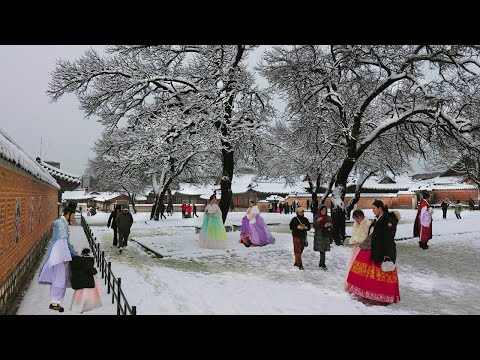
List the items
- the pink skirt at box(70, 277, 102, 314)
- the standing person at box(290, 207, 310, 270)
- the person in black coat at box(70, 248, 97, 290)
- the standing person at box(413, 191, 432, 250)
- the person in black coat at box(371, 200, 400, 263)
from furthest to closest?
the standing person at box(413, 191, 432, 250), the standing person at box(290, 207, 310, 270), the person in black coat at box(371, 200, 400, 263), the pink skirt at box(70, 277, 102, 314), the person in black coat at box(70, 248, 97, 290)

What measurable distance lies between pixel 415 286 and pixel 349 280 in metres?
2.04

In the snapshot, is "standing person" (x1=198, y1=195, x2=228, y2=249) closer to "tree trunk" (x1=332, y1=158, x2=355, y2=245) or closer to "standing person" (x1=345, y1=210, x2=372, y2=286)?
"tree trunk" (x1=332, y1=158, x2=355, y2=245)

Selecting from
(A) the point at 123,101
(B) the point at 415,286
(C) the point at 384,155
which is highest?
(A) the point at 123,101

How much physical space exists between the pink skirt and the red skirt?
168 inches

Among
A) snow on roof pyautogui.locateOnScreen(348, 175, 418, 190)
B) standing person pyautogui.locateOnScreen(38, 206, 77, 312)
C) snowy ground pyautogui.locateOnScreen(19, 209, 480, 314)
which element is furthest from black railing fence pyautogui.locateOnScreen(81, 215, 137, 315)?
snow on roof pyautogui.locateOnScreen(348, 175, 418, 190)

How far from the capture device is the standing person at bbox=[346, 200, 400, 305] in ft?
17.7

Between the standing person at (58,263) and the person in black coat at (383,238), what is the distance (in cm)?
461

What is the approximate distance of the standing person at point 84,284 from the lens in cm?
486

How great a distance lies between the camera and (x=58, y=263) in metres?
4.75

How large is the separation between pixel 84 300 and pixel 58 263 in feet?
2.37

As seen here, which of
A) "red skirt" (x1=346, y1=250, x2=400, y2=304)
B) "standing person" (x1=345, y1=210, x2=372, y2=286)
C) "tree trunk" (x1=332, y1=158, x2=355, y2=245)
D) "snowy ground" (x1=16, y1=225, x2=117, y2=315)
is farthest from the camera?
"tree trunk" (x1=332, y1=158, x2=355, y2=245)
